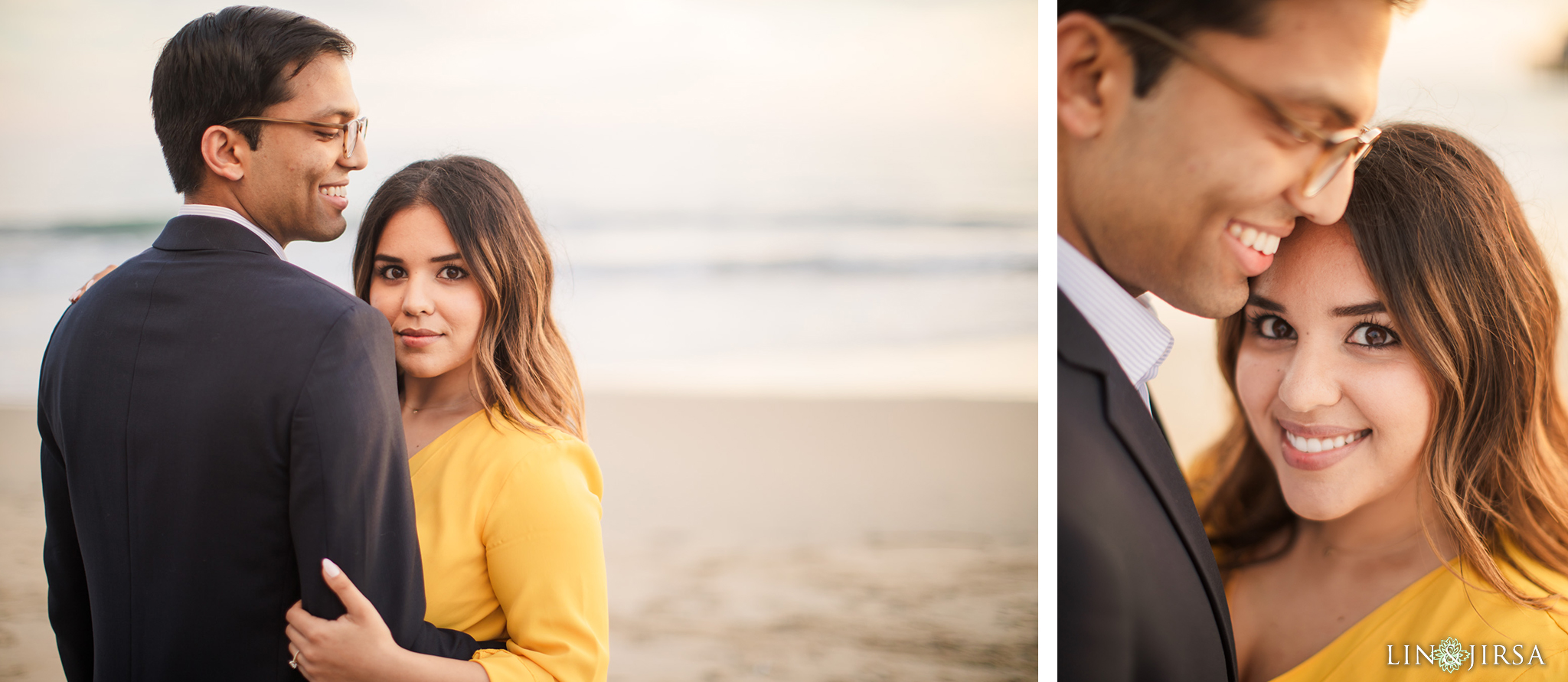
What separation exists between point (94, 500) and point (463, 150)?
1.02 meters

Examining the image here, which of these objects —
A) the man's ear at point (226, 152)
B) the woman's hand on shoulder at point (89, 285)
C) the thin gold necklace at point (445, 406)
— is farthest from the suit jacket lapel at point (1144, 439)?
the woman's hand on shoulder at point (89, 285)

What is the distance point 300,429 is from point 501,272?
1.64 feet

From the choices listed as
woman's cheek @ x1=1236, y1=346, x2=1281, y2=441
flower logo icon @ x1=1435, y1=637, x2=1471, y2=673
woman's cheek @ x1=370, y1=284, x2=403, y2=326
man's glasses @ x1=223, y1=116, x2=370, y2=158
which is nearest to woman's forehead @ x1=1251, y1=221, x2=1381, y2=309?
woman's cheek @ x1=1236, y1=346, x2=1281, y2=441

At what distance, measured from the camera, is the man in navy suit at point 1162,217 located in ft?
6.41

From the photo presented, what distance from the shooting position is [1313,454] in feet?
7.03

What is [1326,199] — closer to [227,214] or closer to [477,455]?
[477,455]

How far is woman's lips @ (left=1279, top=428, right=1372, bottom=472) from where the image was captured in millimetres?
2125

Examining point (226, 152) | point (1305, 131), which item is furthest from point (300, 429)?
point (1305, 131)

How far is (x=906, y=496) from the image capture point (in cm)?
239

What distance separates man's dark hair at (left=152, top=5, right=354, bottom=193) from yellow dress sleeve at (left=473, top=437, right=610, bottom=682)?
88cm

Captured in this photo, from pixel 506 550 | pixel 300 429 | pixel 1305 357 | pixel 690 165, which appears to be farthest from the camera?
pixel 690 165

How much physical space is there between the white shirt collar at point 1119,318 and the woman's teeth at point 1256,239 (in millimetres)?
249

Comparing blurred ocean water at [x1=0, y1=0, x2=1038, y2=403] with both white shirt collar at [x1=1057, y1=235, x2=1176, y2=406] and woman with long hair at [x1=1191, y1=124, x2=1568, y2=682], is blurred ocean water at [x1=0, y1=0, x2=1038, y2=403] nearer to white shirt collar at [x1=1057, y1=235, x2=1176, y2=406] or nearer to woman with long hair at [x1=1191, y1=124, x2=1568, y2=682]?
white shirt collar at [x1=1057, y1=235, x2=1176, y2=406]

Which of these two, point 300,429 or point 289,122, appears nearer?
point 300,429
